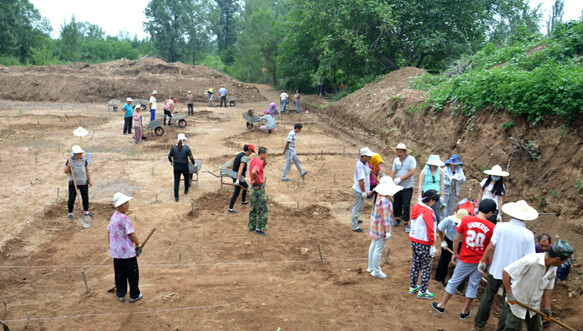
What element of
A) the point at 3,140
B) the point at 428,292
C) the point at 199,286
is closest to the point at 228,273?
the point at 199,286

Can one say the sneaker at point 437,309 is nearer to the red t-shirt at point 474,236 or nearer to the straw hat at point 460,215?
the red t-shirt at point 474,236

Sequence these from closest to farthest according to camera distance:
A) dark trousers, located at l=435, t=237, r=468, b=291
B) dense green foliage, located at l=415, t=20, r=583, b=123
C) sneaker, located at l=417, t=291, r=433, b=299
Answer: sneaker, located at l=417, t=291, r=433, b=299 < dark trousers, located at l=435, t=237, r=468, b=291 < dense green foliage, located at l=415, t=20, r=583, b=123

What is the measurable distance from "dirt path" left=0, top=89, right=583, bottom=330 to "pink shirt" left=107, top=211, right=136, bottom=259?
746 mm

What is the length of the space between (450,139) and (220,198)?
677 cm

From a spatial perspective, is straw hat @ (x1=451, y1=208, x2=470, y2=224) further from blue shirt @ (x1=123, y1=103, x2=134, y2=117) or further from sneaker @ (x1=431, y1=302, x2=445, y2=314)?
blue shirt @ (x1=123, y1=103, x2=134, y2=117)

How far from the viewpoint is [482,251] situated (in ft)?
17.6

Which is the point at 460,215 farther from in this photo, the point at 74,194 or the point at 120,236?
the point at 74,194

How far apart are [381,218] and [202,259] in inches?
131

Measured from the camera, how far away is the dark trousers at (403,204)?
8.64 meters

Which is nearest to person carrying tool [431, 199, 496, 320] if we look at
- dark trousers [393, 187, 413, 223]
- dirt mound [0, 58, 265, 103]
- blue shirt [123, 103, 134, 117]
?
dark trousers [393, 187, 413, 223]

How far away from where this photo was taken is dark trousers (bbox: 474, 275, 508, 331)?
5.08 meters

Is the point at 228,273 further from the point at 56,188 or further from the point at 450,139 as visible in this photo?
the point at 450,139

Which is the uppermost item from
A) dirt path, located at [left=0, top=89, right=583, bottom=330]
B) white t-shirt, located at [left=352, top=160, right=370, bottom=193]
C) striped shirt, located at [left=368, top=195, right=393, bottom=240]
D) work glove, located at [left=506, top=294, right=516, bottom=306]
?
white t-shirt, located at [left=352, top=160, right=370, bottom=193]

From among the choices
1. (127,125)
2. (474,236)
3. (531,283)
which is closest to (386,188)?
(474,236)
